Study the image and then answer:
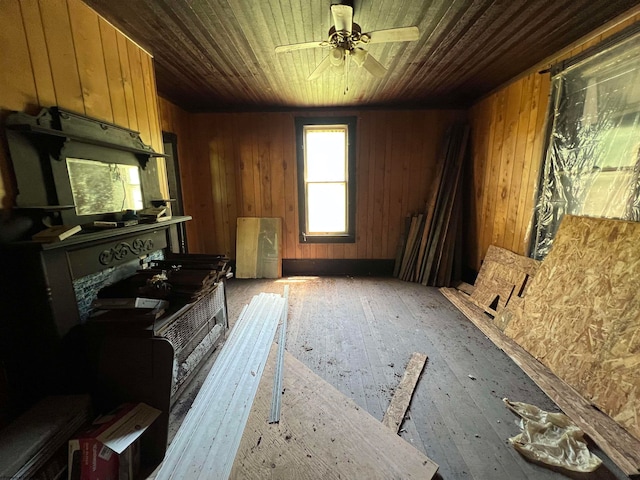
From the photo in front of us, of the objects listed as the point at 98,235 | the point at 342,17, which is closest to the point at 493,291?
the point at 342,17

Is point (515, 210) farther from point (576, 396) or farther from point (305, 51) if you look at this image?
point (305, 51)

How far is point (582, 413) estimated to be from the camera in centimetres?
144

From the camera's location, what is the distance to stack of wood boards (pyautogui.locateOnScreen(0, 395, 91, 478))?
984 millimetres

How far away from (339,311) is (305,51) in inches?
98.0

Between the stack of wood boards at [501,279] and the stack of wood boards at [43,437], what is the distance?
10.5ft

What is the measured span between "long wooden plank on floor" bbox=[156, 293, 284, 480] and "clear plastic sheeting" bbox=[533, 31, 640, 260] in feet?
8.88

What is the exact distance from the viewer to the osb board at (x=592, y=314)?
1.45 m

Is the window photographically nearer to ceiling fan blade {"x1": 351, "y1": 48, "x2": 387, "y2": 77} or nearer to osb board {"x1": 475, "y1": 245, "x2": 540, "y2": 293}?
ceiling fan blade {"x1": 351, "y1": 48, "x2": 387, "y2": 77}

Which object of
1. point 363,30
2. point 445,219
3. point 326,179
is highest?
point 363,30

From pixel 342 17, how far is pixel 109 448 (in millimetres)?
2507

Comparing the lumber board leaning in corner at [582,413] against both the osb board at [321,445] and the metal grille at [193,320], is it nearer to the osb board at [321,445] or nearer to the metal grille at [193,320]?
the osb board at [321,445]

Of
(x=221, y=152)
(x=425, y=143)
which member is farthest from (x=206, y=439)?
(x=425, y=143)

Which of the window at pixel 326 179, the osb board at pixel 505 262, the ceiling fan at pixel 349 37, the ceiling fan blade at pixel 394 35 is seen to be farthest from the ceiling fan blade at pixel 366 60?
the osb board at pixel 505 262

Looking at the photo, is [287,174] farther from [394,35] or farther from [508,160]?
[508,160]
